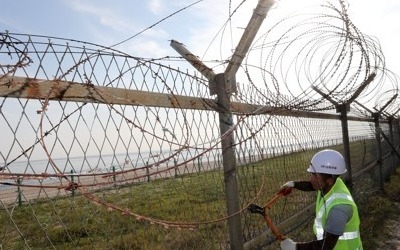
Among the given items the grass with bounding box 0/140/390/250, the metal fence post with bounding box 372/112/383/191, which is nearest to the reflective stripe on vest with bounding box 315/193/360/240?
the grass with bounding box 0/140/390/250

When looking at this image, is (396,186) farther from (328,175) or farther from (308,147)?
(328,175)

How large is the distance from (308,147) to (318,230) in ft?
10.8

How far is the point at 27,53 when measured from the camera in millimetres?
1997

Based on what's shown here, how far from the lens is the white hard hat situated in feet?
11.5

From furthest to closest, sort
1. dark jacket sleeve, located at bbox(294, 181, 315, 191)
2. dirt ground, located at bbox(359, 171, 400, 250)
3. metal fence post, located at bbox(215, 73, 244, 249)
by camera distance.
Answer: dirt ground, located at bbox(359, 171, 400, 250) → dark jacket sleeve, located at bbox(294, 181, 315, 191) → metal fence post, located at bbox(215, 73, 244, 249)

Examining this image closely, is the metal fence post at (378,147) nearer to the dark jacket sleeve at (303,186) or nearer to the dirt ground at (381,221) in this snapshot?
the dirt ground at (381,221)

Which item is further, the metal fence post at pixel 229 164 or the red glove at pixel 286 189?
the red glove at pixel 286 189

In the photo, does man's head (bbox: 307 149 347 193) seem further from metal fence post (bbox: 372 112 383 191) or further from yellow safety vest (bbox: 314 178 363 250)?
metal fence post (bbox: 372 112 383 191)

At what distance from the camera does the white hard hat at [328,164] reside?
3510mm

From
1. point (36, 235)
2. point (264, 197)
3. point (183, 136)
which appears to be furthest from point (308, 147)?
point (36, 235)

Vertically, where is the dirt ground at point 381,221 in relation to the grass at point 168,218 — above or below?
below

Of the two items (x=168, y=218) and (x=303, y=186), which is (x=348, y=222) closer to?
(x=303, y=186)

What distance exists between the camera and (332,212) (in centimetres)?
317

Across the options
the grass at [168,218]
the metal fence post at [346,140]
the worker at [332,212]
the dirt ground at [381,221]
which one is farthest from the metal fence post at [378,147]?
the worker at [332,212]
